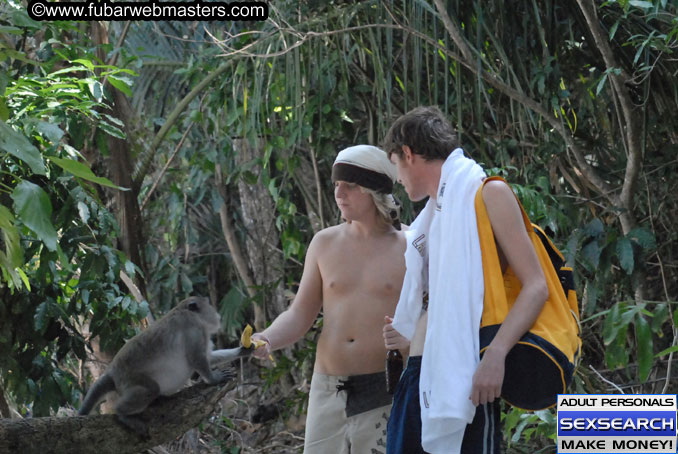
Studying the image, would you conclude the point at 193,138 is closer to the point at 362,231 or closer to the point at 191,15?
the point at 191,15

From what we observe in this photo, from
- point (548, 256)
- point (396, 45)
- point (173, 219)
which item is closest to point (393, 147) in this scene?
point (548, 256)

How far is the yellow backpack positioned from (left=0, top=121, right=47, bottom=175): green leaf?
1091mm

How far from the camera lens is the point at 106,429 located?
2.87 metres

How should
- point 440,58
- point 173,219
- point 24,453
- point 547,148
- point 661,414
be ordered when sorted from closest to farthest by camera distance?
point 24,453 < point 661,414 < point 547,148 < point 440,58 < point 173,219

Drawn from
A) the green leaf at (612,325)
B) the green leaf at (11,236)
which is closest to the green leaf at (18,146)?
the green leaf at (11,236)

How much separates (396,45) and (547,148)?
3.85 ft

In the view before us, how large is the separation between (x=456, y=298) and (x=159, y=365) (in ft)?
4.65

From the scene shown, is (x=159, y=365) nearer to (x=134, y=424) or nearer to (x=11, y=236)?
(x=134, y=424)

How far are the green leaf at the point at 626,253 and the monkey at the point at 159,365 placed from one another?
6.06 ft

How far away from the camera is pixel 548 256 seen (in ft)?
7.12

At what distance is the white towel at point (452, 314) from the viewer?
2025mm

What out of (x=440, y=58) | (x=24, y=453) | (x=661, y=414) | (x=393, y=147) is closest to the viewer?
(x=393, y=147)

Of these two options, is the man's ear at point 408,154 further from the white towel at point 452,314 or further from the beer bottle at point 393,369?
the beer bottle at point 393,369

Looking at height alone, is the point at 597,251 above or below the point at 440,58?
below
